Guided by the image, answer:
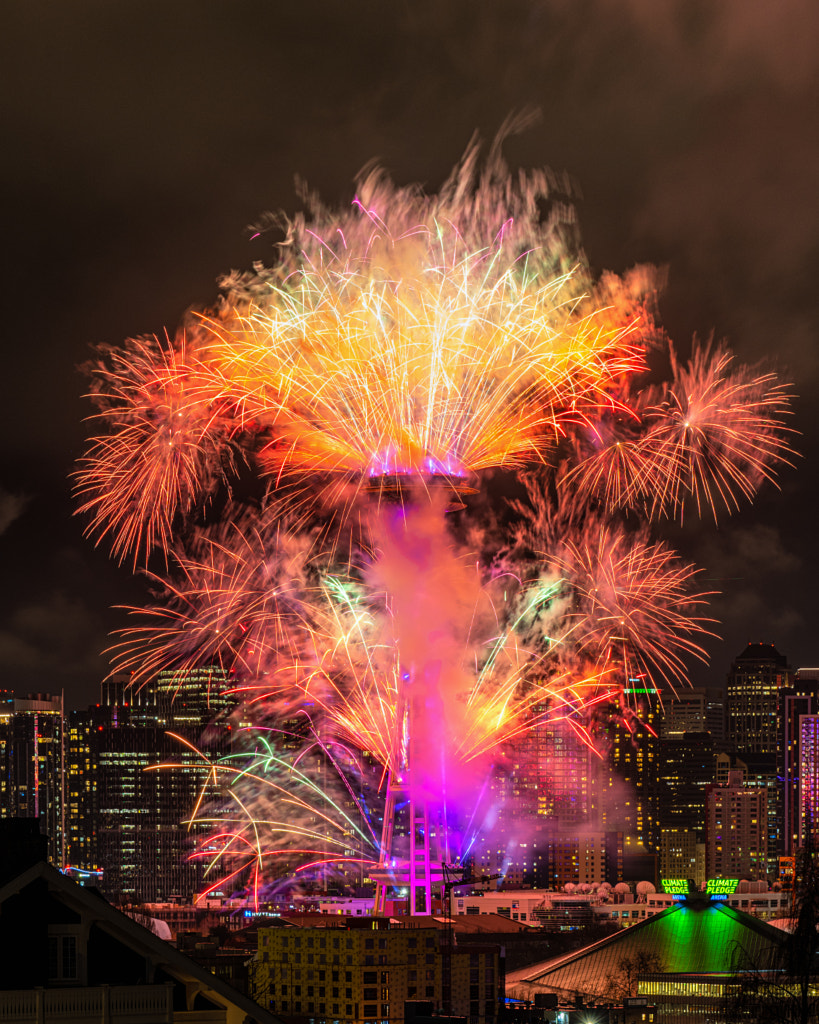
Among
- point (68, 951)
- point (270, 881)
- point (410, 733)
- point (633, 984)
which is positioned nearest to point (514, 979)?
point (633, 984)

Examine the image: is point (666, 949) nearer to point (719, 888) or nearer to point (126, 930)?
point (719, 888)

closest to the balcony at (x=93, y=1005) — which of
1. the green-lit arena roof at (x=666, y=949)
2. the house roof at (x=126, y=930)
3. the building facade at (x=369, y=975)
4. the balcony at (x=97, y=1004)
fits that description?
the balcony at (x=97, y=1004)

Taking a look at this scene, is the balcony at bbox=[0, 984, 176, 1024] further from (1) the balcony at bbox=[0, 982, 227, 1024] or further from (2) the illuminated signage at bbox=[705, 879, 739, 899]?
(2) the illuminated signage at bbox=[705, 879, 739, 899]

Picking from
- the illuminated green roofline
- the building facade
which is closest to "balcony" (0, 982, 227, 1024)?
the building facade

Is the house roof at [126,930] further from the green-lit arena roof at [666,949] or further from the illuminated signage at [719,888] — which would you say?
the illuminated signage at [719,888]

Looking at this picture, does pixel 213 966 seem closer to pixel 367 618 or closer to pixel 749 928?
pixel 367 618
